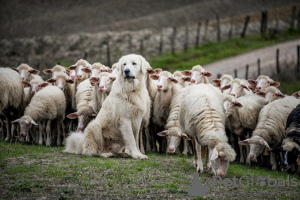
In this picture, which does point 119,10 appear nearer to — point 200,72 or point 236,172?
point 200,72

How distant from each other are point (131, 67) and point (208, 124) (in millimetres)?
2503

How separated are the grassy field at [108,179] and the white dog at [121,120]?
22.6 inches

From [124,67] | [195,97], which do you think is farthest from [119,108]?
[195,97]

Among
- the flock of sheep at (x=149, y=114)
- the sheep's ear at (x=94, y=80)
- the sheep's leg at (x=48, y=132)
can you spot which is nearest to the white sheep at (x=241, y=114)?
the flock of sheep at (x=149, y=114)

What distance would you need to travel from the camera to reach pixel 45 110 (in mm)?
13523

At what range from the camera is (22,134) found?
13.0m

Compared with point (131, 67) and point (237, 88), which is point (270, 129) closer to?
point (237, 88)

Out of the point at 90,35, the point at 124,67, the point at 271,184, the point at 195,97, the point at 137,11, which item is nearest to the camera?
the point at 271,184

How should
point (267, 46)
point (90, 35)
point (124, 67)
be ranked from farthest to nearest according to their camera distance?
point (90, 35) < point (267, 46) < point (124, 67)

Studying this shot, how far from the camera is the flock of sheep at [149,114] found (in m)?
10.1

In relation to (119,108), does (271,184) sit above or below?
below

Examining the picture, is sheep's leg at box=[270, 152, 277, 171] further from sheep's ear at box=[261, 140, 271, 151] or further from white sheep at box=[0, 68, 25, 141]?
white sheep at box=[0, 68, 25, 141]

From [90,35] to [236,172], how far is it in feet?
91.8

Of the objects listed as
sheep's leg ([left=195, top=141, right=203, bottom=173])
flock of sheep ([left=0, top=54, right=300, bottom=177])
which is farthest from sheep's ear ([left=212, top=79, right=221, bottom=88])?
sheep's leg ([left=195, top=141, right=203, bottom=173])
